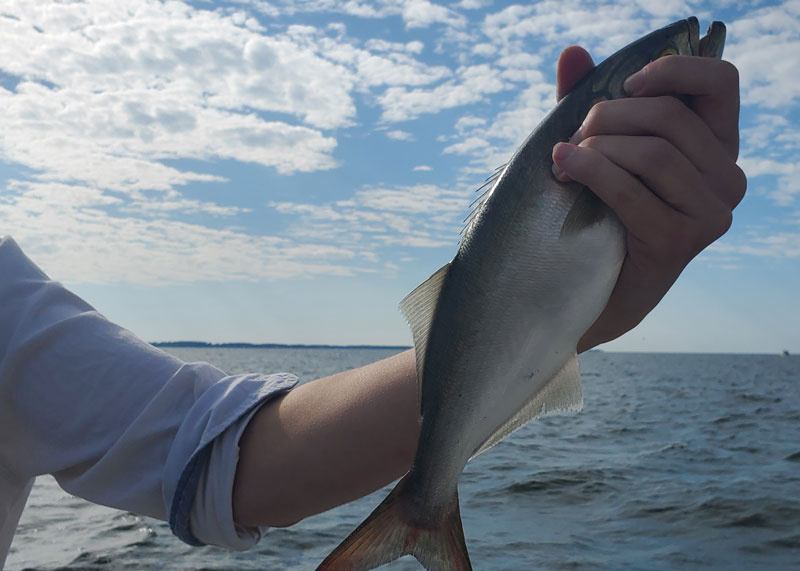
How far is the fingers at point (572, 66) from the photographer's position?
193 cm

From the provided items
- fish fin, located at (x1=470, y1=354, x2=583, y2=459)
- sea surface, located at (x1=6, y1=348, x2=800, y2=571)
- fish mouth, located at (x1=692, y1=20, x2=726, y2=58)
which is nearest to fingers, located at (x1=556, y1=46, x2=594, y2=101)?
fish mouth, located at (x1=692, y1=20, x2=726, y2=58)

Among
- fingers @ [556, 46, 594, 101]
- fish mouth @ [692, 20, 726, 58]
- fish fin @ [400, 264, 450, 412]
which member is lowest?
fish fin @ [400, 264, 450, 412]

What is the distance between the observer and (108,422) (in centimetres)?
202

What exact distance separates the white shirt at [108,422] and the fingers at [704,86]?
1535mm

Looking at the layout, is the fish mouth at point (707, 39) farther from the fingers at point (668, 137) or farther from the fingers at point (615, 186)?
the fingers at point (615, 186)

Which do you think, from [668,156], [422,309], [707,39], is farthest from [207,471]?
[707,39]

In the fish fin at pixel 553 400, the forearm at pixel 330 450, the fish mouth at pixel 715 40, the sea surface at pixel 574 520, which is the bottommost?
the sea surface at pixel 574 520

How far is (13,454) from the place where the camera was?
205 cm

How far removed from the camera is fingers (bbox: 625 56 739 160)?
A: 1562 millimetres

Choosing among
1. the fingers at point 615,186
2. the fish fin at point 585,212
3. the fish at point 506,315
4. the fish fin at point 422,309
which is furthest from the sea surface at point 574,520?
the fingers at point 615,186

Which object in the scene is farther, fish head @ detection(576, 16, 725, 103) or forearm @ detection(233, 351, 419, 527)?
forearm @ detection(233, 351, 419, 527)

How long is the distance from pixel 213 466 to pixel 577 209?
1.35 metres

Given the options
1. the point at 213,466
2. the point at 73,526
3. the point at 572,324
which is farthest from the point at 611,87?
the point at 73,526

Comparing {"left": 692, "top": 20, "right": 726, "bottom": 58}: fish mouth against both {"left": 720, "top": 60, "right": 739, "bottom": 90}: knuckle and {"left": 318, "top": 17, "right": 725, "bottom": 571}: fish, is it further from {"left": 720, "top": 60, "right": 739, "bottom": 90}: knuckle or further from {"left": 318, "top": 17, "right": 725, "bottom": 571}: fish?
{"left": 720, "top": 60, "right": 739, "bottom": 90}: knuckle
